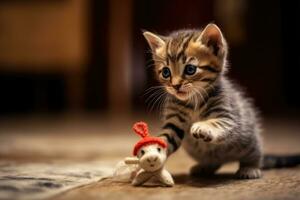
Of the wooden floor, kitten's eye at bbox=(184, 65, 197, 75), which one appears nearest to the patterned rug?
the wooden floor

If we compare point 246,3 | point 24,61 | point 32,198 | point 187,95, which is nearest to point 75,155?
point 187,95

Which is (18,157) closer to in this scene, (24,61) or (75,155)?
(75,155)

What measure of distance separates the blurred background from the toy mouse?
2615 millimetres

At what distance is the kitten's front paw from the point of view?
138 cm

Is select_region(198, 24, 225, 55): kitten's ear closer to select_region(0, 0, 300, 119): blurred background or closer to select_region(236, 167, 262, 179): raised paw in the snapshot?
select_region(236, 167, 262, 179): raised paw

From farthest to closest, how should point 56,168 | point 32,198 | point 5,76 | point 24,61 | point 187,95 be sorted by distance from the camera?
point 5,76 → point 24,61 → point 56,168 → point 187,95 → point 32,198

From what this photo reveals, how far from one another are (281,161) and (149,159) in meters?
0.59

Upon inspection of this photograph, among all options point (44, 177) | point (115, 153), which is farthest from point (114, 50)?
point (44, 177)

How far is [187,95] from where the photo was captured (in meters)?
1.54

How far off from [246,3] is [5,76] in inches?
89.5

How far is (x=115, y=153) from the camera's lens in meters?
2.16

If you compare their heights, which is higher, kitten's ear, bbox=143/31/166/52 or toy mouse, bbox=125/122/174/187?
kitten's ear, bbox=143/31/166/52

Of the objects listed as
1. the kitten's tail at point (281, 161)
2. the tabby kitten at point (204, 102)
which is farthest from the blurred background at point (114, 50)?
the tabby kitten at point (204, 102)

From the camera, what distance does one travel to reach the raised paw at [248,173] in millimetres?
1604
